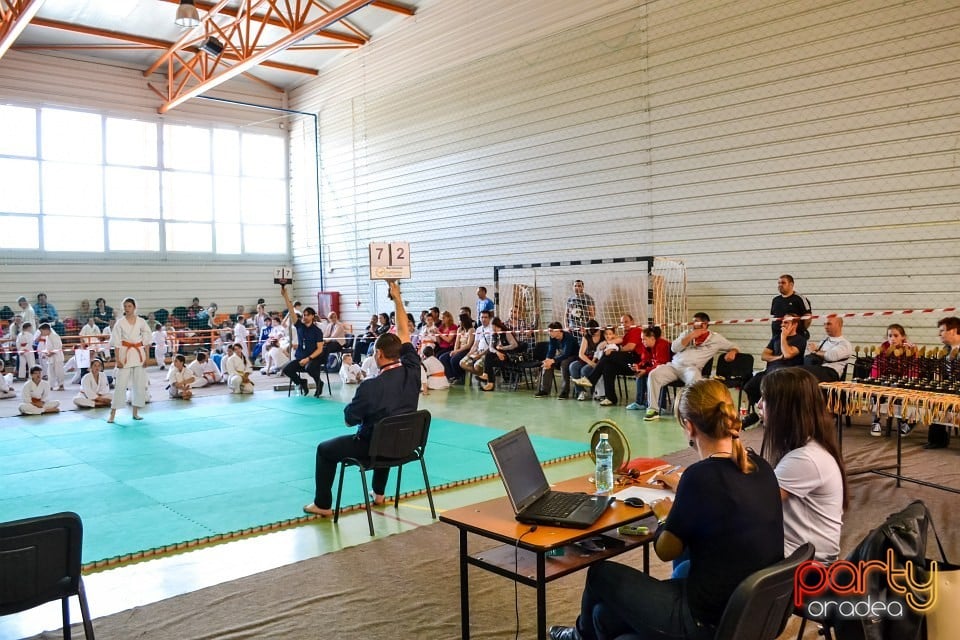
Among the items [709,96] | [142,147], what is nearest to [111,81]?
[142,147]

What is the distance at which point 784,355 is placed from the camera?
27.0 ft

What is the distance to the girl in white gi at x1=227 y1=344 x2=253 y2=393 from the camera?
12047mm

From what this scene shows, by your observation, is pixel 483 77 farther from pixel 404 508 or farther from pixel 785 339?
pixel 404 508

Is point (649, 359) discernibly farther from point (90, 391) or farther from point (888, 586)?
point (90, 391)

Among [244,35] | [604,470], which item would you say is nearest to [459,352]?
[244,35]

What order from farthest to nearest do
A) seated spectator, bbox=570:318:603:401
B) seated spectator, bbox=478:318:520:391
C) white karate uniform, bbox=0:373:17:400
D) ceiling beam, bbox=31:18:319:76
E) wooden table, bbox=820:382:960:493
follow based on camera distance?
1. ceiling beam, bbox=31:18:319:76
2. white karate uniform, bbox=0:373:17:400
3. seated spectator, bbox=478:318:520:391
4. seated spectator, bbox=570:318:603:401
5. wooden table, bbox=820:382:960:493

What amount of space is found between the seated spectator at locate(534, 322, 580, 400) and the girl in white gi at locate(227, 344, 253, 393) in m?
4.77

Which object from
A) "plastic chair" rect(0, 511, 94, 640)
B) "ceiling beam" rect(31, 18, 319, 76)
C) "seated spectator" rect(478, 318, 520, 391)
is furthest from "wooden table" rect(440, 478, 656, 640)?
"ceiling beam" rect(31, 18, 319, 76)

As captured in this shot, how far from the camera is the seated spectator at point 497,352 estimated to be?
38.4 feet

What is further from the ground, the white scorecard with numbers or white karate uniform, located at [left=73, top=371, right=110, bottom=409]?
the white scorecard with numbers

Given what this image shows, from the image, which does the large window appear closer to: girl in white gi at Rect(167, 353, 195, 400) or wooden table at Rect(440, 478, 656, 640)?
girl in white gi at Rect(167, 353, 195, 400)

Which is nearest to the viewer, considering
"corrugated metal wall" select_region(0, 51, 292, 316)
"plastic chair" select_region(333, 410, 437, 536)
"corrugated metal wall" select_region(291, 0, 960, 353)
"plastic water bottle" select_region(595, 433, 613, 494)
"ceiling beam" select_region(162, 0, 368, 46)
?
"plastic water bottle" select_region(595, 433, 613, 494)

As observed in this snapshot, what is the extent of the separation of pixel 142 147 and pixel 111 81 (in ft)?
5.26

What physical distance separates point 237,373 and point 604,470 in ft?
33.2
